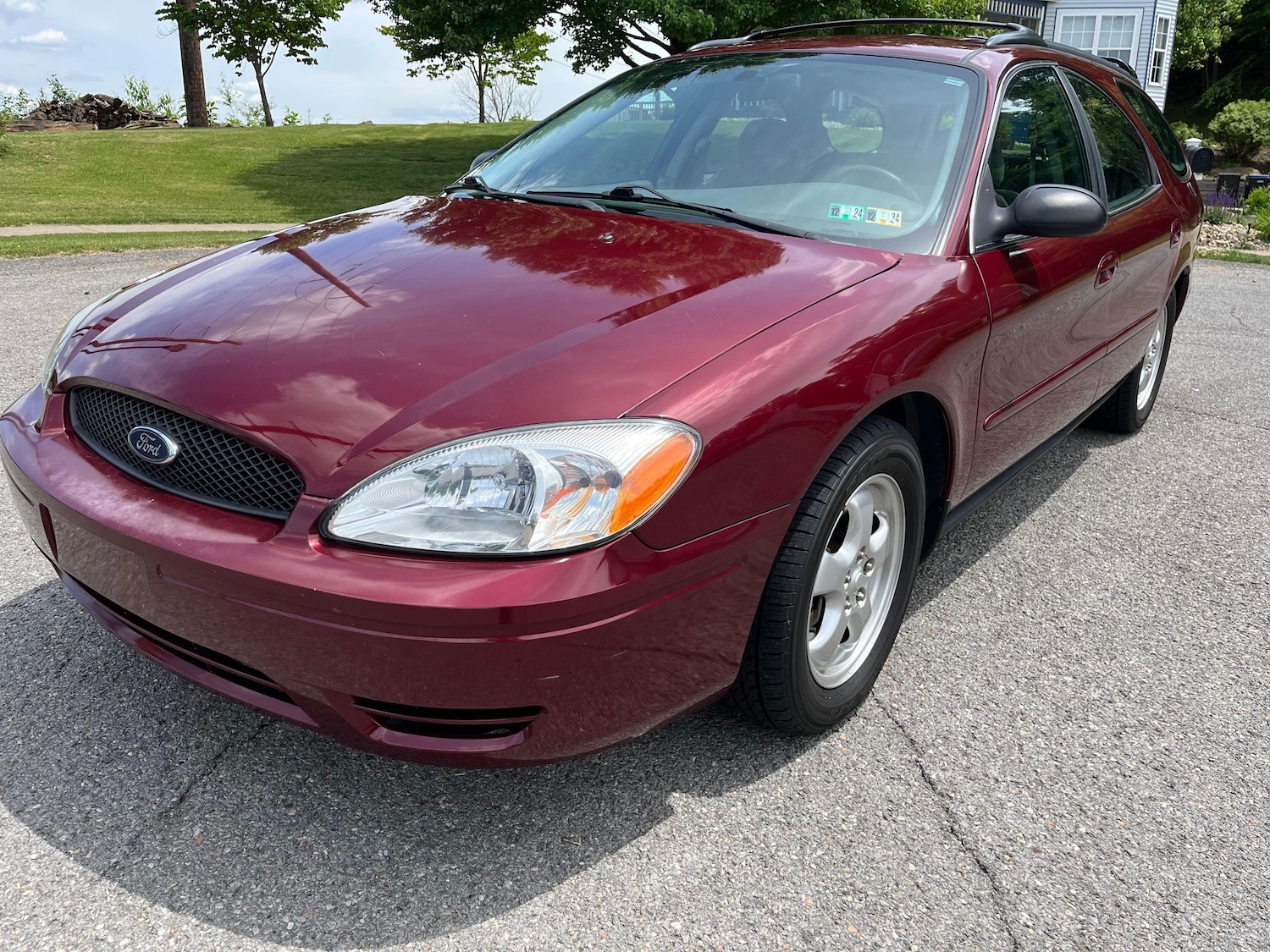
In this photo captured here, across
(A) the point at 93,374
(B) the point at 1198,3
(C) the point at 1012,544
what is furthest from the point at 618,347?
(B) the point at 1198,3

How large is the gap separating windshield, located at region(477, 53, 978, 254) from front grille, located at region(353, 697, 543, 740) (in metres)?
1.53

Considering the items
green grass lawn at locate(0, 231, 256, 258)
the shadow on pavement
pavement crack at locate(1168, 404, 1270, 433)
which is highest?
green grass lawn at locate(0, 231, 256, 258)

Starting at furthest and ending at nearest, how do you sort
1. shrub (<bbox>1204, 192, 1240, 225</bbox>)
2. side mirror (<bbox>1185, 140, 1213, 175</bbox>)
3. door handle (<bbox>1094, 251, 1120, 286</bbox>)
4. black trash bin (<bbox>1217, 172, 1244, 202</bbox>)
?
black trash bin (<bbox>1217, 172, 1244, 202</bbox>) < shrub (<bbox>1204, 192, 1240, 225</bbox>) < side mirror (<bbox>1185, 140, 1213, 175</bbox>) < door handle (<bbox>1094, 251, 1120, 286</bbox>)

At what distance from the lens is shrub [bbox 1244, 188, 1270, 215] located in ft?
46.2

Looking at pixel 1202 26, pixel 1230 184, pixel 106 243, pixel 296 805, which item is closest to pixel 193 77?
pixel 106 243

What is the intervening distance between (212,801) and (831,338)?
1.65m

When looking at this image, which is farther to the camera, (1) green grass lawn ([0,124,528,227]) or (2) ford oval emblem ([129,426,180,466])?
(1) green grass lawn ([0,124,528,227])

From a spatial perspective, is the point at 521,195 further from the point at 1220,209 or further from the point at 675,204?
the point at 1220,209

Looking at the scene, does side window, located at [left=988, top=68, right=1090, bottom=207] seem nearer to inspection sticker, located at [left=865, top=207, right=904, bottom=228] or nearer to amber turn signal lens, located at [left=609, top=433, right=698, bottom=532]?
inspection sticker, located at [left=865, top=207, right=904, bottom=228]

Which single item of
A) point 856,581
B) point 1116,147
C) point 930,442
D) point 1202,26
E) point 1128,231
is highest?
point 1202,26

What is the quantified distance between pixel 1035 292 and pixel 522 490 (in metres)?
1.86

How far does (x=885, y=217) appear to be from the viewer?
2.73 m

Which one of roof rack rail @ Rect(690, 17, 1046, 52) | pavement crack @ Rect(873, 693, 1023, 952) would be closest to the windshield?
roof rack rail @ Rect(690, 17, 1046, 52)

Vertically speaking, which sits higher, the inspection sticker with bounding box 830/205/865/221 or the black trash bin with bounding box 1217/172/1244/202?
the inspection sticker with bounding box 830/205/865/221
